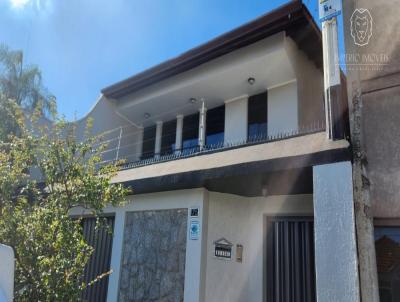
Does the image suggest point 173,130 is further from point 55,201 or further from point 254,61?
point 55,201

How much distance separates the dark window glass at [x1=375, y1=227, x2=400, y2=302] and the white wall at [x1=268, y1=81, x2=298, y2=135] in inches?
207

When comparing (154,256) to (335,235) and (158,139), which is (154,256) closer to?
(335,235)

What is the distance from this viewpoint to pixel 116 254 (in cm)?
820

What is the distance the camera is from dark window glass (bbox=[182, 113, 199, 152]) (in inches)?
491

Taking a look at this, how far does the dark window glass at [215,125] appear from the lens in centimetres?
1185

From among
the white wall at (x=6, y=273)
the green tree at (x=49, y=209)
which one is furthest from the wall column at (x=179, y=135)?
the white wall at (x=6, y=273)

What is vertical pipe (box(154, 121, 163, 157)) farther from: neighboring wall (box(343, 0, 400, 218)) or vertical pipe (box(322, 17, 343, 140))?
neighboring wall (box(343, 0, 400, 218))

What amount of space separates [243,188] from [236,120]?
4.59 meters

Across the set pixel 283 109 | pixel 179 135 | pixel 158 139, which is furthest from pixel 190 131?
pixel 283 109

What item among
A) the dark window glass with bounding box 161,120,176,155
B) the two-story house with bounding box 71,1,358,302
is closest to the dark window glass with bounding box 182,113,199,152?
the two-story house with bounding box 71,1,358,302

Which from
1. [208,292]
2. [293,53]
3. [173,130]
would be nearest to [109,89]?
[173,130]

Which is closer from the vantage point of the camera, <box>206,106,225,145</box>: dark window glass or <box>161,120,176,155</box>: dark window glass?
<box>206,106,225,145</box>: dark window glass

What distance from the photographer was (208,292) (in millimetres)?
6820

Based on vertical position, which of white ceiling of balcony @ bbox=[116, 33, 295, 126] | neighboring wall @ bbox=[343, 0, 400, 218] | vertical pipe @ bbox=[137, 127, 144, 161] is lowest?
neighboring wall @ bbox=[343, 0, 400, 218]
